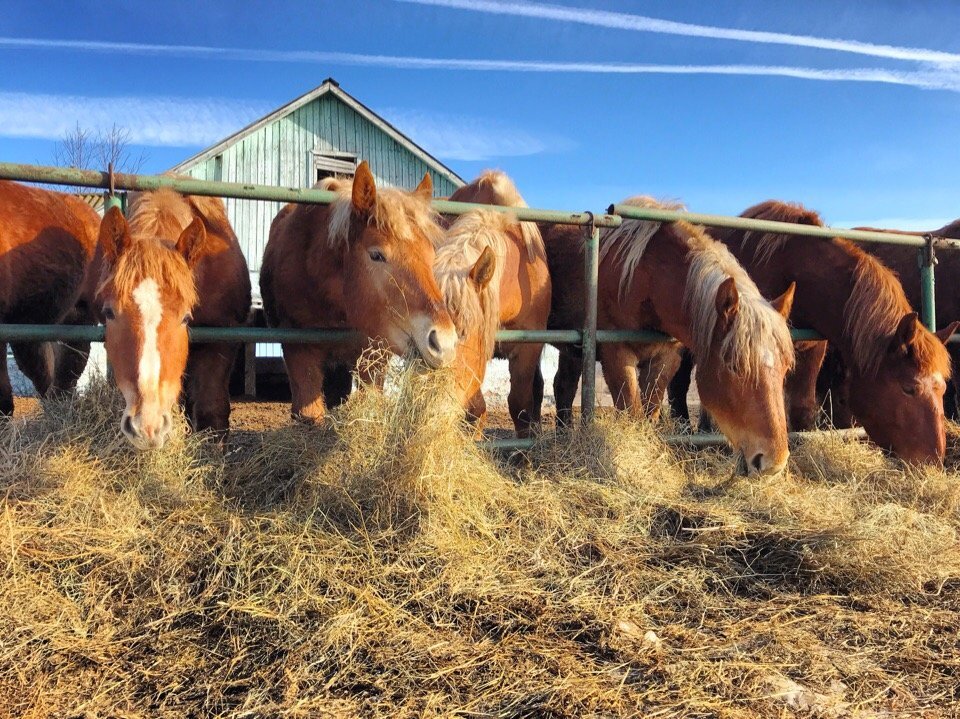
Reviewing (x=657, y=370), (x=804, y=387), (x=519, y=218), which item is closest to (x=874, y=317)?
(x=804, y=387)

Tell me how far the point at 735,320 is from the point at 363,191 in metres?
2.00

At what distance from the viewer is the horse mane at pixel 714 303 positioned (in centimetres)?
341

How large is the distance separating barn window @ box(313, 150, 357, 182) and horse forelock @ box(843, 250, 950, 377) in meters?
12.1

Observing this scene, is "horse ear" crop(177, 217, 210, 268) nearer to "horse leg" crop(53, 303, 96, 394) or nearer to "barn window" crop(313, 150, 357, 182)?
"horse leg" crop(53, 303, 96, 394)

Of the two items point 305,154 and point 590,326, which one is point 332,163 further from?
point 590,326

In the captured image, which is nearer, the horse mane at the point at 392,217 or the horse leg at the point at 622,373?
the horse mane at the point at 392,217

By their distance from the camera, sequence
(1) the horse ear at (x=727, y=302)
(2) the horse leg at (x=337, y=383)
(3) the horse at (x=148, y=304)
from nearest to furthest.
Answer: (3) the horse at (x=148, y=304)
(1) the horse ear at (x=727, y=302)
(2) the horse leg at (x=337, y=383)

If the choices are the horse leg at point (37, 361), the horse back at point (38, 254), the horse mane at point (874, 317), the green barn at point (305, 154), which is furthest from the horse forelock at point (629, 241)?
the green barn at point (305, 154)

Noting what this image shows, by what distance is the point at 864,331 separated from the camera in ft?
14.5

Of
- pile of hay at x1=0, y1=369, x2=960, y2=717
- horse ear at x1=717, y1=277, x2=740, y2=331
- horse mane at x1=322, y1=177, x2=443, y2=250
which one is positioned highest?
horse mane at x1=322, y1=177, x2=443, y2=250

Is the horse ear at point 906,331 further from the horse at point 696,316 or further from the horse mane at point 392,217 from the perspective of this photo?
the horse mane at point 392,217

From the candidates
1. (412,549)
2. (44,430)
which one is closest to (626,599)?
(412,549)

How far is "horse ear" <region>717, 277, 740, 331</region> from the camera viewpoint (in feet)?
11.4

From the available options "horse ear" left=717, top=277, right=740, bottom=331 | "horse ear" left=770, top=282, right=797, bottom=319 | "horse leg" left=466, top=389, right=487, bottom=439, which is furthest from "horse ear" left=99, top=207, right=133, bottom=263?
"horse ear" left=770, top=282, right=797, bottom=319
